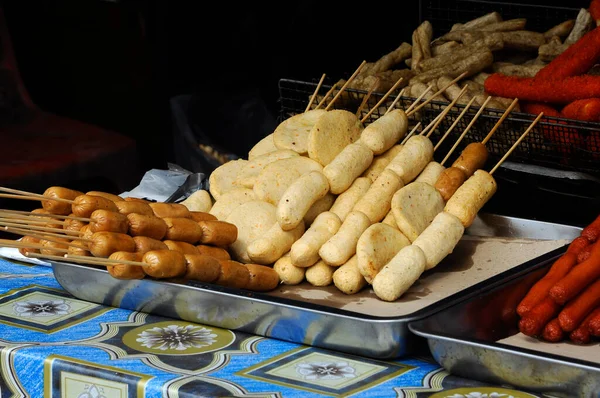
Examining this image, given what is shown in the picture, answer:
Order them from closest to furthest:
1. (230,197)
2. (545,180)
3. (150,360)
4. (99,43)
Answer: (150,360) → (230,197) → (545,180) → (99,43)

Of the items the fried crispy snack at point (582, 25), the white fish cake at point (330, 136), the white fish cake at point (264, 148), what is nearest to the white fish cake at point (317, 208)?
the white fish cake at point (330, 136)

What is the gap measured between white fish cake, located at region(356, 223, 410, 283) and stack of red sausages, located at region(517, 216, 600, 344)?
354 millimetres

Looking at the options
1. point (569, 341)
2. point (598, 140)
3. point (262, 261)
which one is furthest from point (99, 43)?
point (569, 341)

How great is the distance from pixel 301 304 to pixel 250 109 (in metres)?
2.34

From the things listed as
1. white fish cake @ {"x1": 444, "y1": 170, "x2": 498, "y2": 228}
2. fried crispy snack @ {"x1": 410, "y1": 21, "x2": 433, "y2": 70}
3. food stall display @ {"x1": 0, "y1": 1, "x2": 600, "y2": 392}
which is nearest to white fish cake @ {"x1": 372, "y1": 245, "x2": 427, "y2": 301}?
food stall display @ {"x1": 0, "y1": 1, "x2": 600, "y2": 392}

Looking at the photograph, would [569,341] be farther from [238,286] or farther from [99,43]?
[99,43]

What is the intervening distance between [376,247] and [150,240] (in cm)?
53

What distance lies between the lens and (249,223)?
2371mm

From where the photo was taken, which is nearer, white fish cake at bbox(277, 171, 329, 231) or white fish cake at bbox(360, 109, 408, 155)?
white fish cake at bbox(277, 171, 329, 231)

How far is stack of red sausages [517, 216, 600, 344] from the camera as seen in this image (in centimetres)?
184

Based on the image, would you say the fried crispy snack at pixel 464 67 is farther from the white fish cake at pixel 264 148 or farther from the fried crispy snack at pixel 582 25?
the white fish cake at pixel 264 148

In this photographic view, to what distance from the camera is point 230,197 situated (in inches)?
99.1

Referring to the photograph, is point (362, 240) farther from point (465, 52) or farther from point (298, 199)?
point (465, 52)

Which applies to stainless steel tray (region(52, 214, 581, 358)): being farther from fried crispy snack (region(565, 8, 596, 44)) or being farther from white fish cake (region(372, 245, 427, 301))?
fried crispy snack (region(565, 8, 596, 44))
